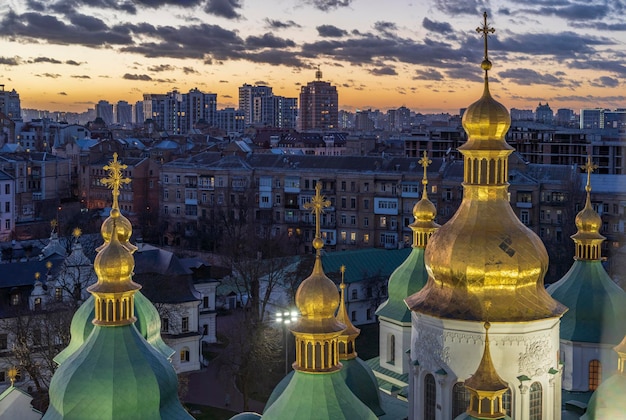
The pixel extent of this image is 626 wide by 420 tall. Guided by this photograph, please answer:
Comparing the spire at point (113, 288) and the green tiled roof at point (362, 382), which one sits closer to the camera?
the spire at point (113, 288)

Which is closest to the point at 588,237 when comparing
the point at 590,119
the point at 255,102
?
the point at 590,119

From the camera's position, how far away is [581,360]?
1919 centimetres

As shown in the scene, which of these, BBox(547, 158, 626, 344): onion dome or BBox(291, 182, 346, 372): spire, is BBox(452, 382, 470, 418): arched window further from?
BBox(547, 158, 626, 344): onion dome

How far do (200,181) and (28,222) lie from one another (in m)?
12.0

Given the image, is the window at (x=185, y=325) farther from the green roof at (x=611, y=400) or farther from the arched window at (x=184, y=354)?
the green roof at (x=611, y=400)

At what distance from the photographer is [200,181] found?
218 ft

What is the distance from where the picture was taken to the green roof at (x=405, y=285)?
67.1 feet

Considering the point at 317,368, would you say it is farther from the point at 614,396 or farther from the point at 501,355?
the point at 614,396

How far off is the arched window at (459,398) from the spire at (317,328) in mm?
2676

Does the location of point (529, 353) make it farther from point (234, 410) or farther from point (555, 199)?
point (555, 199)

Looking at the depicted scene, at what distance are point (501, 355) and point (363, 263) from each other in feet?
97.6

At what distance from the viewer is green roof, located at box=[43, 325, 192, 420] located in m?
14.1

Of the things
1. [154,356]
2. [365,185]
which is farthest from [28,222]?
[154,356]

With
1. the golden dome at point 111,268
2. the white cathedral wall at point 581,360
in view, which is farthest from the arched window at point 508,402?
the golden dome at point 111,268
